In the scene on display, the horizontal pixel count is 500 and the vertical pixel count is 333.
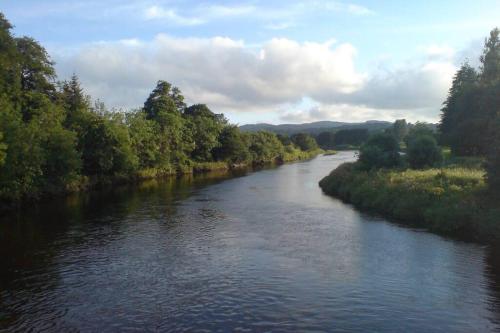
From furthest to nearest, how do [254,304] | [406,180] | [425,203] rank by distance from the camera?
[406,180] → [425,203] → [254,304]

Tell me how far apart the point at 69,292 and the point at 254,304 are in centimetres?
841

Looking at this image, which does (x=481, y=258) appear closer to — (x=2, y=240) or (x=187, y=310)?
(x=187, y=310)

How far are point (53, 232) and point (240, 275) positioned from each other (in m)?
17.5

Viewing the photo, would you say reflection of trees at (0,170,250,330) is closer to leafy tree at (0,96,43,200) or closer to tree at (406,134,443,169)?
leafy tree at (0,96,43,200)

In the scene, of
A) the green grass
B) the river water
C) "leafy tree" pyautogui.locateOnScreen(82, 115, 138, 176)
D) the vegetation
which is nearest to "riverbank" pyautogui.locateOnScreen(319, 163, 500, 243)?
the vegetation

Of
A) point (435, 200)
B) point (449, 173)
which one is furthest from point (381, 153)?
point (435, 200)

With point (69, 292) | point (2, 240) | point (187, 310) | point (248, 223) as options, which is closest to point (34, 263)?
point (69, 292)

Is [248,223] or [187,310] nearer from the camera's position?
[187,310]

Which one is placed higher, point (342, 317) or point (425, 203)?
point (425, 203)

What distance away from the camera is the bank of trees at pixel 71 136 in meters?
43.6

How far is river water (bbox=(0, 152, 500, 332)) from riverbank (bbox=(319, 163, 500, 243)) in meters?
2.01

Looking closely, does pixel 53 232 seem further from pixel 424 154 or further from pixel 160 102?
pixel 160 102

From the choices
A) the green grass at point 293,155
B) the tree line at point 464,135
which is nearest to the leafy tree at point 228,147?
the green grass at point 293,155

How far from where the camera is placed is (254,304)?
61.2ft
